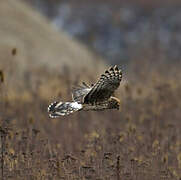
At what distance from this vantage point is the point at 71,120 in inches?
450

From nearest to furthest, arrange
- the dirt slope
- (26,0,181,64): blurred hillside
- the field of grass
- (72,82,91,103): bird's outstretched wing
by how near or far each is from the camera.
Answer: the field of grass, (72,82,91,103): bird's outstretched wing, the dirt slope, (26,0,181,64): blurred hillside

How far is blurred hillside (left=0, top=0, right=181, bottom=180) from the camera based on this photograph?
6.92m

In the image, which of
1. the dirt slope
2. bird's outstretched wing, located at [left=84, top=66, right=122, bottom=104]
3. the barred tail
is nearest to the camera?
bird's outstretched wing, located at [left=84, top=66, right=122, bottom=104]

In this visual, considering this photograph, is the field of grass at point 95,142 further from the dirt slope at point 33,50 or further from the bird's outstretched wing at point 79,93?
the dirt slope at point 33,50

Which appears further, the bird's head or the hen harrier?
the bird's head

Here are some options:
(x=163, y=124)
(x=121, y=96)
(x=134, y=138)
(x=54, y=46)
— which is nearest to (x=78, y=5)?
(x=54, y=46)

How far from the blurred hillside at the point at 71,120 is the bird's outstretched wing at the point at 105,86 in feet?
1.61

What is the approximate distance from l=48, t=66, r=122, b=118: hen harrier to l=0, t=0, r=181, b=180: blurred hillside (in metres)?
0.37

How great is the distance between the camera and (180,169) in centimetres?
775

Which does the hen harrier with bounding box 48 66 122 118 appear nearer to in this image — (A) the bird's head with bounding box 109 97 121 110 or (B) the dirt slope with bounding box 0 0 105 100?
(A) the bird's head with bounding box 109 97 121 110

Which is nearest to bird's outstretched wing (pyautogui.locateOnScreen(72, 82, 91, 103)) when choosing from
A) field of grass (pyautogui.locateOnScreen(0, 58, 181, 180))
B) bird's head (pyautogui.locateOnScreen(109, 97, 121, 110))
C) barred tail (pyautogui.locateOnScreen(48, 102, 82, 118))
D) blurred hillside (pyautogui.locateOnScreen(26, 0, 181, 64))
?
barred tail (pyautogui.locateOnScreen(48, 102, 82, 118))

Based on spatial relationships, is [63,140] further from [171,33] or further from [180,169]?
[171,33]

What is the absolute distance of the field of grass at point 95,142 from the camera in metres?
6.83

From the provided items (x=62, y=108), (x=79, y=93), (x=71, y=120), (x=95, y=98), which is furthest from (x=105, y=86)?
Answer: (x=71, y=120)
